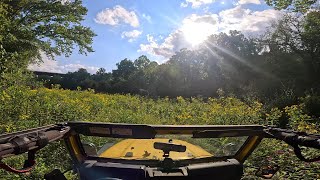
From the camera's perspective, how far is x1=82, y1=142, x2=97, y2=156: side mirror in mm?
2936

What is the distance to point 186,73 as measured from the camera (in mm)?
58594

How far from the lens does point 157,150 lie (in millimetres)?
2963

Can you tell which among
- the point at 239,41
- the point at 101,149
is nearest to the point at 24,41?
the point at 101,149

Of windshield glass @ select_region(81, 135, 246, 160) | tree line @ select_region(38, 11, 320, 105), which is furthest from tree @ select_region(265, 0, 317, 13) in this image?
windshield glass @ select_region(81, 135, 246, 160)

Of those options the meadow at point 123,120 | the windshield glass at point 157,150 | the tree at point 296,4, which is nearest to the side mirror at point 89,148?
the windshield glass at point 157,150

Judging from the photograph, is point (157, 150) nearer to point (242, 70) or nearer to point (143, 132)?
point (143, 132)

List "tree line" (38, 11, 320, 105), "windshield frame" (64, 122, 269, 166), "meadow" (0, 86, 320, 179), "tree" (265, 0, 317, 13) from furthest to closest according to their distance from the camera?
"tree line" (38, 11, 320, 105)
"tree" (265, 0, 317, 13)
"meadow" (0, 86, 320, 179)
"windshield frame" (64, 122, 269, 166)

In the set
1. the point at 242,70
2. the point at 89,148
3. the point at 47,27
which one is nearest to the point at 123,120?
the point at 89,148

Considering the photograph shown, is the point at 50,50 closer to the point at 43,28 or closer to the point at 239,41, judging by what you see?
the point at 43,28

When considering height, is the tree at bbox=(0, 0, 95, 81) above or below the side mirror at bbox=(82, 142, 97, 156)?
above

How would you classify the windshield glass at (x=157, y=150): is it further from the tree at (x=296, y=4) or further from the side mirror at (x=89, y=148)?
the tree at (x=296, y=4)

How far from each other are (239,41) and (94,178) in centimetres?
7151

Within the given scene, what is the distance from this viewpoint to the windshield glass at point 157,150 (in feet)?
9.46

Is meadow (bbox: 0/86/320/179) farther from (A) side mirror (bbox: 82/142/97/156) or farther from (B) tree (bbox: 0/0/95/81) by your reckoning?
(B) tree (bbox: 0/0/95/81)
